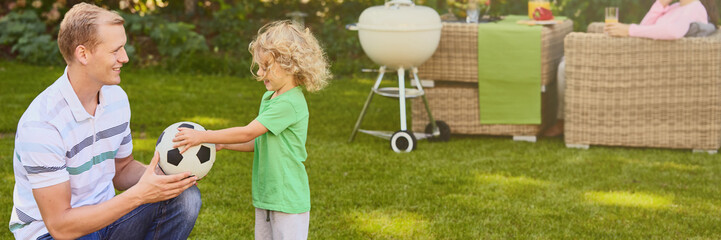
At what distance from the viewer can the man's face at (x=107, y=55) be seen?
85.7 inches

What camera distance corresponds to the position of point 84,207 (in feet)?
7.03

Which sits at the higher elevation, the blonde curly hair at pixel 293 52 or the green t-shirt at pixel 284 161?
the blonde curly hair at pixel 293 52

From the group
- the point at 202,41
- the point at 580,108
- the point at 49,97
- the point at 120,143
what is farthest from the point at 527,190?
the point at 202,41

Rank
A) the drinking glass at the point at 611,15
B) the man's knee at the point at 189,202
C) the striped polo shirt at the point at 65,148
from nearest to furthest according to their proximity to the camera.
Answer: the striped polo shirt at the point at 65,148 < the man's knee at the point at 189,202 < the drinking glass at the point at 611,15

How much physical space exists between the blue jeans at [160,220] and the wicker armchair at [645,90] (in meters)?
2.89

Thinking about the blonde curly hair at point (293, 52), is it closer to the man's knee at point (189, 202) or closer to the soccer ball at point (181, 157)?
the soccer ball at point (181, 157)

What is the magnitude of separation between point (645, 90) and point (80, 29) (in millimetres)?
3408

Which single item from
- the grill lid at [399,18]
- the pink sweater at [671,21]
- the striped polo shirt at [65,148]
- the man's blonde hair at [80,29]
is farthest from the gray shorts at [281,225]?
the pink sweater at [671,21]

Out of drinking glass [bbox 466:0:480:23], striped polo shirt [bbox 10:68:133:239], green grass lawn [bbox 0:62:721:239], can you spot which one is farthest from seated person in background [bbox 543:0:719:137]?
striped polo shirt [bbox 10:68:133:239]

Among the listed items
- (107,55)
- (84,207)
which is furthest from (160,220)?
(107,55)

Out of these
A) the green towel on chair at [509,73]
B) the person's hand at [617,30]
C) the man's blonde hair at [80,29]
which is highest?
the man's blonde hair at [80,29]

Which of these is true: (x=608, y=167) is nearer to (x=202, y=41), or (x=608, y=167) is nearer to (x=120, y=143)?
(x=120, y=143)

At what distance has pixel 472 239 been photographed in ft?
10.7

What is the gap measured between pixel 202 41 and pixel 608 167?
15.0ft
